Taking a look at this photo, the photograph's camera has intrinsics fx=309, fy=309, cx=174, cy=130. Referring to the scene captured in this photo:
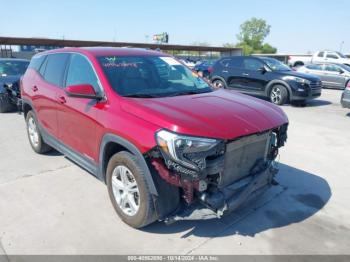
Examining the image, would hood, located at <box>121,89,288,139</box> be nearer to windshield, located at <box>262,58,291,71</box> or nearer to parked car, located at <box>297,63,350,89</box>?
windshield, located at <box>262,58,291,71</box>

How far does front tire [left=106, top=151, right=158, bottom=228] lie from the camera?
2.93 metres

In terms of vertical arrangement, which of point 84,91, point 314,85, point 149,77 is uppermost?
point 149,77

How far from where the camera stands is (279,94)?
1116cm

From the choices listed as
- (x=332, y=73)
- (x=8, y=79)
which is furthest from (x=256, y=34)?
(x=8, y=79)

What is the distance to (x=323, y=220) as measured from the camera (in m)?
3.59

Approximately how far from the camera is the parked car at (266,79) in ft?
35.5

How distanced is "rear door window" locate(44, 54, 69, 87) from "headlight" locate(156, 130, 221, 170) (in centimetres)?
232

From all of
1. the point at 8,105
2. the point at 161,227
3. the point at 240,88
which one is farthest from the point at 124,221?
the point at 240,88

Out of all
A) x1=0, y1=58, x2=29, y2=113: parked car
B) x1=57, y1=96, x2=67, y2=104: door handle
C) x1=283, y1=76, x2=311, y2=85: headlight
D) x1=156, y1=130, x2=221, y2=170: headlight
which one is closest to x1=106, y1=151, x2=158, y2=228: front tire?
x1=156, y1=130, x2=221, y2=170: headlight

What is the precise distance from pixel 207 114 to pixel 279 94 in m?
8.92

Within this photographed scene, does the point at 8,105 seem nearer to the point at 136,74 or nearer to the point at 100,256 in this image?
the point at 136,74

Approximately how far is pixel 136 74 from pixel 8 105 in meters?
6.94

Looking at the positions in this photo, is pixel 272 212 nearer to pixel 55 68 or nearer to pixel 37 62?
pixel 55 68

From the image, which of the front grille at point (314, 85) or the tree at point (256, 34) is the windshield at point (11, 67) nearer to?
the front grille at point (314, 85)
